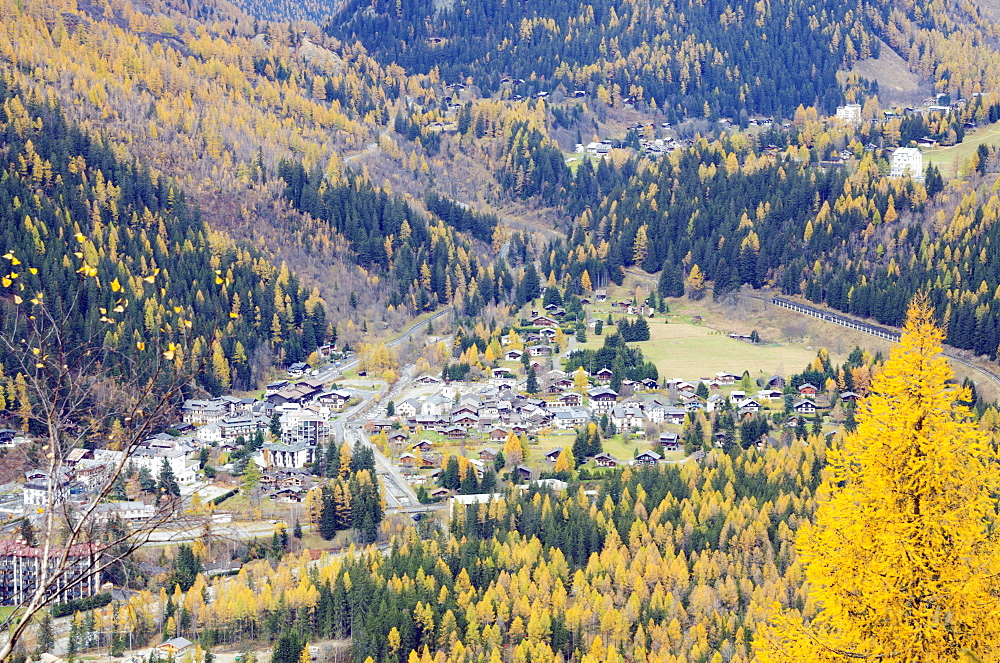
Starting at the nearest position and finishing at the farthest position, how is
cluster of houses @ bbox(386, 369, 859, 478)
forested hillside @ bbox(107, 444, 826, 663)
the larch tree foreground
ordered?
the larch tree foreground → forested hillside @ bbox(107, 444, 826, 663) → cluster of houses @ bbox(386, 369, 859, 478)

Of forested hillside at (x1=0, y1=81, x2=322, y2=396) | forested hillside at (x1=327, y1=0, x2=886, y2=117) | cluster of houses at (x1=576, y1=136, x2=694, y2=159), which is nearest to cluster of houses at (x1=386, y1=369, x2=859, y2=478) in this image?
forested hillside at (x1=0, y1=81, x2=322, y2=396)

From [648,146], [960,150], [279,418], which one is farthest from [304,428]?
[648,146]

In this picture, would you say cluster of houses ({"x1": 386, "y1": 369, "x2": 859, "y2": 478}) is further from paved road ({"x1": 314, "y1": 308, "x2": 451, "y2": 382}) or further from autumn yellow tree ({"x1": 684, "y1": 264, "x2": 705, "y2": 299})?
autumn yellow tree ({"x1": 684, "y1": 264, "x2": 705, "y2": 299})

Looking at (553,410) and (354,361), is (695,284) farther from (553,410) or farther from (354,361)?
(553,410)

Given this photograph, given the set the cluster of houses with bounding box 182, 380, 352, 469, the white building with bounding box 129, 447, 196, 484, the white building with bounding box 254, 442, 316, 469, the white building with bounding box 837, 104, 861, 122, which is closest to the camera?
the white building with bounding box 129, 447, 196, 484

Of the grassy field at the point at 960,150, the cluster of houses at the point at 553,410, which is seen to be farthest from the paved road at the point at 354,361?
the grassy field at the point at 960,150
